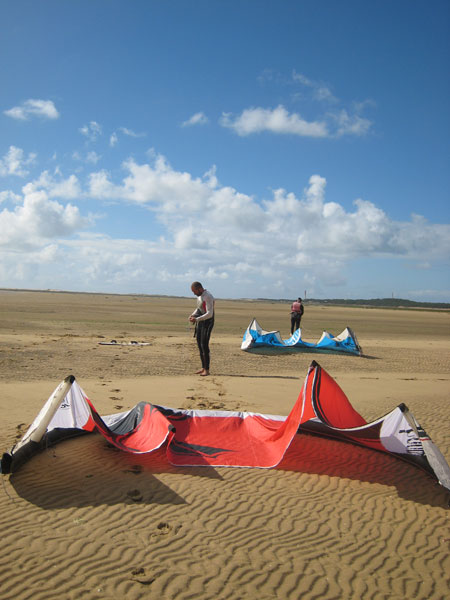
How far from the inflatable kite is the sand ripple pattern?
8.3 inches

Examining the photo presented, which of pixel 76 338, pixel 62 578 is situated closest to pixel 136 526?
pixel 62 578

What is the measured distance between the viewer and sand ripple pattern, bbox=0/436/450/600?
306 cm

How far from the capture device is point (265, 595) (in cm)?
299

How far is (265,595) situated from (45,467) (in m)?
2.94

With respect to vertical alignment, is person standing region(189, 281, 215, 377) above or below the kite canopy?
above

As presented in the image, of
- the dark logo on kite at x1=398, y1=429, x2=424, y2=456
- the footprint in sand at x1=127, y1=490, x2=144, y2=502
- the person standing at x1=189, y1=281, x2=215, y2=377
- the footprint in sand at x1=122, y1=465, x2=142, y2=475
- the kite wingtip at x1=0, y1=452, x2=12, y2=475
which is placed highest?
the person standing at x1=189, y1=281, x2=215, y2=377

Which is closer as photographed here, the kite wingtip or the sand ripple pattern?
the sand ripple pattern

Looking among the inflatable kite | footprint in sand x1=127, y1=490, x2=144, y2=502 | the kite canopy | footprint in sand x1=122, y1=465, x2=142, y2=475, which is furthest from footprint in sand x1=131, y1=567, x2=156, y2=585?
the kite canopy

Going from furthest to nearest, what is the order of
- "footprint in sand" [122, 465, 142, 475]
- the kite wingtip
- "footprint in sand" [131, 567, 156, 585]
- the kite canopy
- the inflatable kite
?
the kite canopy → the inflatable kite → "footprint in sand" [122, 465, 142, 475] → the kite wingtip → "footprint in sand" [131, 567, 156, 585]

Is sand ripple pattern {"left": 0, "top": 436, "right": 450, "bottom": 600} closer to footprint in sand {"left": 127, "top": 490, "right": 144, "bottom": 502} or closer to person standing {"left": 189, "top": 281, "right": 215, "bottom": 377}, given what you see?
footprint in sand {"left": 127, "top": 490, "right": 144, "bottom": 502}

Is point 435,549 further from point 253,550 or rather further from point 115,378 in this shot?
point 115,378

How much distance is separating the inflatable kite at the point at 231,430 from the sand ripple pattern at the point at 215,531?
0.21m

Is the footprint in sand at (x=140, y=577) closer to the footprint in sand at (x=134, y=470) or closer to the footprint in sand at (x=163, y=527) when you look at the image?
the footprint in sand at (x=163, y=527)

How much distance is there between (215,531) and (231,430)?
2.31 m
